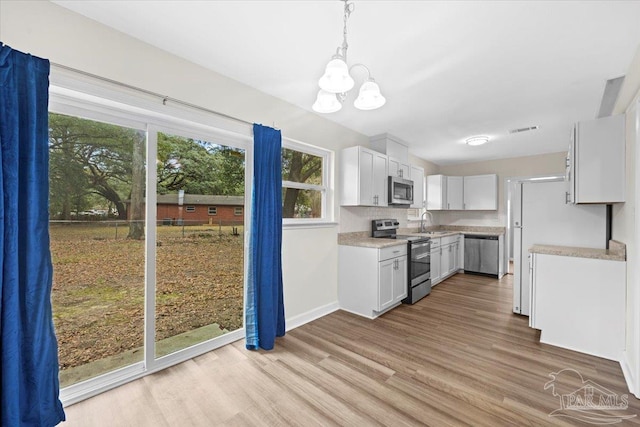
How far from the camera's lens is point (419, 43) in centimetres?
206

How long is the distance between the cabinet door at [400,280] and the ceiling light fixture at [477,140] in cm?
233

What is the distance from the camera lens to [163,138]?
7.70 ft

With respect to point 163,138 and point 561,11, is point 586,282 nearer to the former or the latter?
point 561,11

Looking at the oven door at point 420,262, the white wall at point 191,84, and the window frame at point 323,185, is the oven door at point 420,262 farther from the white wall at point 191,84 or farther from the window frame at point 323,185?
the window frame at point 323,185

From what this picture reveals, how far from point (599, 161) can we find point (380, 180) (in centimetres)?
223

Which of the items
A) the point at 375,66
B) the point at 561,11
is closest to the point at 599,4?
the point at 561,11

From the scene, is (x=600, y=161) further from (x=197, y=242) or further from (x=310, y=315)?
(x=197, y=242)

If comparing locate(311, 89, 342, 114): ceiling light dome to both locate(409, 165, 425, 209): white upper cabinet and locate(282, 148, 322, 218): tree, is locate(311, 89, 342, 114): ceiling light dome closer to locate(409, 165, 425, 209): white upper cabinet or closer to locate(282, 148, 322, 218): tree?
locate(282, 148, 322, 218): tree

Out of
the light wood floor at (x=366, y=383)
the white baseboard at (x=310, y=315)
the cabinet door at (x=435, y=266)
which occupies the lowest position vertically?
the light wood floor at (x=366, y=383)

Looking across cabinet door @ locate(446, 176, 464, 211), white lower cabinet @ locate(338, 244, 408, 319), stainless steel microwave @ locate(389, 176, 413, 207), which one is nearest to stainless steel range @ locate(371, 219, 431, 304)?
white lower cabinet @ locate(338, 244, 408, 319)

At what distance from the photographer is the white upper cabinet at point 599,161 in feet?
7.97

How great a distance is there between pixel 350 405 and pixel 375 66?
8.60 feet

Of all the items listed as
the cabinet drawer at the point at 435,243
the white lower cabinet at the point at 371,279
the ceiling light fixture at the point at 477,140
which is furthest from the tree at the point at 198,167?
the ceiling light fixture at the point at 477,140
